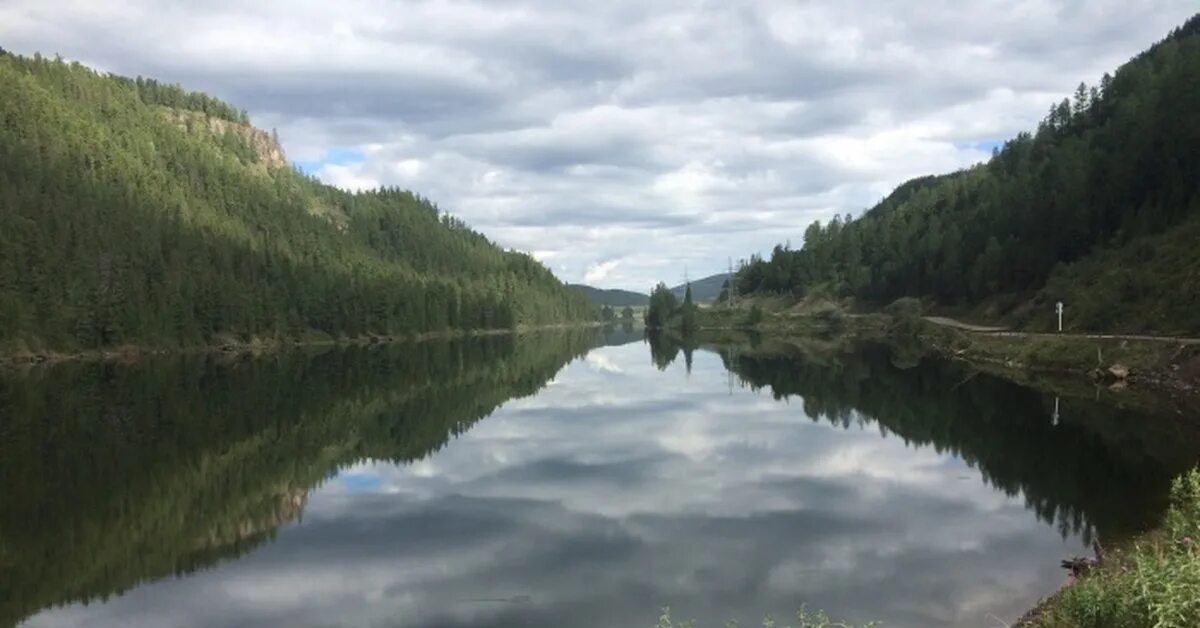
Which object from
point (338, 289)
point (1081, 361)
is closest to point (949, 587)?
point (1081, 361)

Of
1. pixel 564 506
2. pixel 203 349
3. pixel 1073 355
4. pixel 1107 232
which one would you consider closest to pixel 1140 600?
pixel 564 506

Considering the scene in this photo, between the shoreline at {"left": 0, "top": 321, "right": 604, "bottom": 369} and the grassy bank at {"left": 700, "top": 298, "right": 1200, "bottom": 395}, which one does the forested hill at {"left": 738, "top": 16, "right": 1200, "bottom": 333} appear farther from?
the shoreline at {"left": 0, "top": 321, "right": 604, "bottom": 369}

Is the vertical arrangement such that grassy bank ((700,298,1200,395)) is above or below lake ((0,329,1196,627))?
above

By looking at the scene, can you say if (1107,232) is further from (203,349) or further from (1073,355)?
(203,349)

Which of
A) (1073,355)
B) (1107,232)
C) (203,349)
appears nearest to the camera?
(1073,355)

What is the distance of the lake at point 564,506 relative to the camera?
20.6 metres

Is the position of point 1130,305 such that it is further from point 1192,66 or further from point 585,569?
point 585,569

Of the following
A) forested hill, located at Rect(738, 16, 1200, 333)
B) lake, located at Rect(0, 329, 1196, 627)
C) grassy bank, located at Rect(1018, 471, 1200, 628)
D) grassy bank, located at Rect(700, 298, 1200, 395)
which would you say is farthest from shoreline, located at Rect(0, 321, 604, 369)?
grassy bank, located at Rect(1018, 471, 1200, 628)

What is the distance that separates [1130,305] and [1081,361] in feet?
28.4

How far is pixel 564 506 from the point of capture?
30359 mm

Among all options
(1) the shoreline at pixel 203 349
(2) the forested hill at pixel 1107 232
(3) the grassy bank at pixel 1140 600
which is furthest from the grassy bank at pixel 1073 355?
(1) the shoreline at pixel 203 349

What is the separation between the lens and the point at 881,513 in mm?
29297

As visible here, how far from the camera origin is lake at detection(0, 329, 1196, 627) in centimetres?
2056

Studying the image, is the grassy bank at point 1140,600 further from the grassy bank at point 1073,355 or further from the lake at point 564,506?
the grassy bank at point 1073,355
